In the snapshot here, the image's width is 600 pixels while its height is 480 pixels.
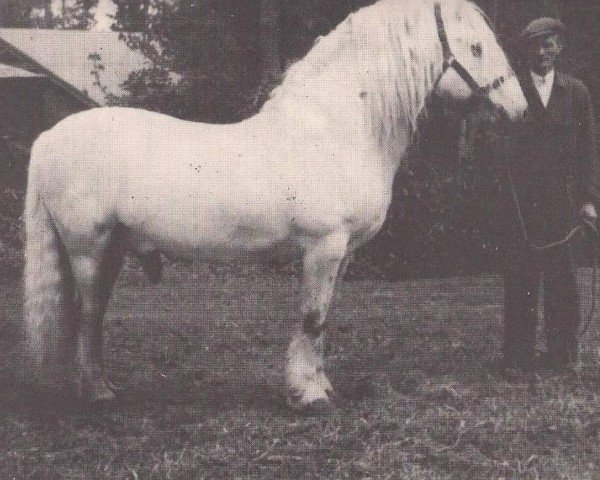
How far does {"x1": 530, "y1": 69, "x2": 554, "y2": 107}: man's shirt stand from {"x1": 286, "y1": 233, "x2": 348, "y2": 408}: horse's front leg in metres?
1.66

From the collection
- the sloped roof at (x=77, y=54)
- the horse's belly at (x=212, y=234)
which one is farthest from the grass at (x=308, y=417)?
the sloped roof at (x=77, y=54)

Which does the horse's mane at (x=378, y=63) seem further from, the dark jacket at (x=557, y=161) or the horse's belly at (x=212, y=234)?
the dark jacket at (x=557, y=161)

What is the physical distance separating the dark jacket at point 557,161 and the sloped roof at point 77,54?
11.3m

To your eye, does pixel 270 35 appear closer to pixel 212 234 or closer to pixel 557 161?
pixel 557 161

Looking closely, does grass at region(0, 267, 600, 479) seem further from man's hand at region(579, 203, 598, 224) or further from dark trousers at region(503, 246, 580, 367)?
man's hand at region(579, 203, 598, 224)

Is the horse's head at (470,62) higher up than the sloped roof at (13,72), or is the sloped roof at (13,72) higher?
the horse's head at (470,62)

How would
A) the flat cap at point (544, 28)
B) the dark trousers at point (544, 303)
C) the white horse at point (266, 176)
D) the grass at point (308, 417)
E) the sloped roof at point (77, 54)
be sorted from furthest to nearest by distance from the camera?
the sloped roof at point (77, 54) → the dark trousers at point (544, 303) → the flat cap at point (544, 28) → the white horse at point (266, 176) → the grass at point (308, 417)

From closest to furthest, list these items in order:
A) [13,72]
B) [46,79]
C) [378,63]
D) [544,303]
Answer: [378,63], [544,303], [13,72], [46,79]

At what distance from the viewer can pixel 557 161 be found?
4.95m

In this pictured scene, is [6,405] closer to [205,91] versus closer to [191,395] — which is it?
[191,395]

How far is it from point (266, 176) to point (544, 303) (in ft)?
7.28

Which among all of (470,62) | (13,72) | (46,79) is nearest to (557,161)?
(470,62)

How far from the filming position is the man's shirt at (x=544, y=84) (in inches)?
191

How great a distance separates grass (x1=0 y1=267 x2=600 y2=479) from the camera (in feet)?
11.9
